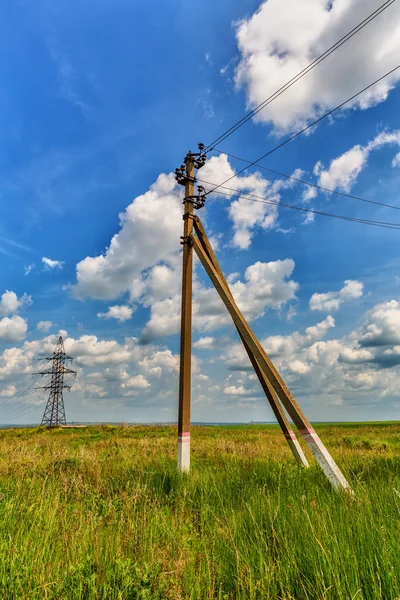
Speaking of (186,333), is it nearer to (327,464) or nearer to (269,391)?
(269,391)

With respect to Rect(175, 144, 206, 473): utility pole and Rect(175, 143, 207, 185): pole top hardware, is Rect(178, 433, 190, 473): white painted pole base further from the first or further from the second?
Rect(175, 143, 207, 185): pole top hardware

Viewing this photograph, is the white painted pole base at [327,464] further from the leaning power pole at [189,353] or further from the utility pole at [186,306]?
the utility pole at [186,306]

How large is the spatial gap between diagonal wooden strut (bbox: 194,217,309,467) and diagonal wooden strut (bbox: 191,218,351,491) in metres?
0.12

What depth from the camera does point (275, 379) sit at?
763cm

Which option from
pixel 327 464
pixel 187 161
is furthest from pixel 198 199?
pixel 327 464

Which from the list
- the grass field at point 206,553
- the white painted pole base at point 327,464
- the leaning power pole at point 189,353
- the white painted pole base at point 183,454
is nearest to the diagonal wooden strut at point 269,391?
the leaning power pole at point 189,353

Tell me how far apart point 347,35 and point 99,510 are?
992 centimetres

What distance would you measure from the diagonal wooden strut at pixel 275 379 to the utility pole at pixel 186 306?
317 mm

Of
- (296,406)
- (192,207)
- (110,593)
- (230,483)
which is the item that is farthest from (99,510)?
(192,207)

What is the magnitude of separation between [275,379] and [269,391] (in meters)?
1.66

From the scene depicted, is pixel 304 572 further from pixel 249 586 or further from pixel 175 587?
pixel 175 587

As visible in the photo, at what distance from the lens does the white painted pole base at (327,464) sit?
244 inches

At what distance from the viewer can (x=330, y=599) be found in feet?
8.16

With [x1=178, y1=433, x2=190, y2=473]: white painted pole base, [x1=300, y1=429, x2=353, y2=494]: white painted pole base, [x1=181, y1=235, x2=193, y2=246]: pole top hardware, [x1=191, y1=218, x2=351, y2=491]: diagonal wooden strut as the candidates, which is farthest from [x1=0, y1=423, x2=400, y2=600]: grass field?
[x1=181, y1=235, x2=193, y2=246]: pole top hardware
